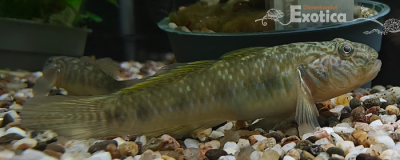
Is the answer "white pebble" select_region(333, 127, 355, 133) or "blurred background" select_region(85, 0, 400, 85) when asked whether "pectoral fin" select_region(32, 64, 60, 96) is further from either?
"white pebble" select_region(333, 127, 355, 133)

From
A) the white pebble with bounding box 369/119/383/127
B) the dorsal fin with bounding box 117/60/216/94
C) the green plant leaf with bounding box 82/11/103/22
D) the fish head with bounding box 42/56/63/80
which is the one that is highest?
the green plant leaf with bounding box 82/11/103/22

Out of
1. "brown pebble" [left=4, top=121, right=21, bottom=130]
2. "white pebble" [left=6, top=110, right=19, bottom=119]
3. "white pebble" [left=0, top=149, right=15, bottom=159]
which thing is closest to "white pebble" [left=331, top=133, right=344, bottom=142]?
"white pebble" [left=0, top=149, right=15, bottom=159]

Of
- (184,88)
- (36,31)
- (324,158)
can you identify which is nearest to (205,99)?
(184,88)

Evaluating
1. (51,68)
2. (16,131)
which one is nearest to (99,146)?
(16,131)

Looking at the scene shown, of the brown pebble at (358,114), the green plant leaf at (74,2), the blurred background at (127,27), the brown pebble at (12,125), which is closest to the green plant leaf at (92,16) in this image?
the blurred background at (127,27)

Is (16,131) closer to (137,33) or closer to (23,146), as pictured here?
(23,146)
